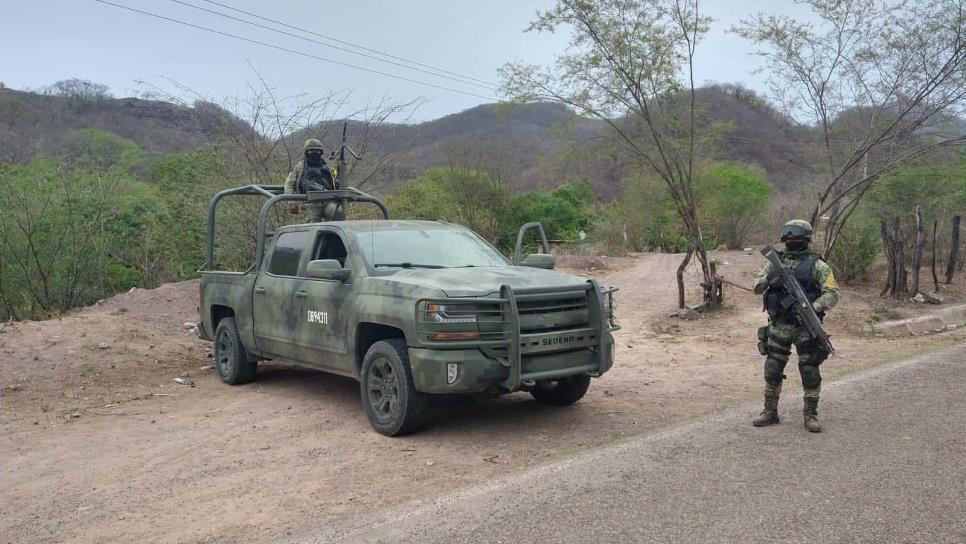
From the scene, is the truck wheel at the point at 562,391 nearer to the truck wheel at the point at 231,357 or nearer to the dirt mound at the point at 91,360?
the truck wheel at the point at 231,357

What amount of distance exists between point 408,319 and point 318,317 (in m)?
1.48

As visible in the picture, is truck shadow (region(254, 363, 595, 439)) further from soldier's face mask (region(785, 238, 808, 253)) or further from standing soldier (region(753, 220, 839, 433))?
soldier's face mask (region(785, 238, 808, 253))

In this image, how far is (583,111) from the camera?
15.1 meters

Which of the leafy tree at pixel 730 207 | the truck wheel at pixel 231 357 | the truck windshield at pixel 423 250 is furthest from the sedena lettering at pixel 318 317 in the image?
the leafy tree at pixel 730 207

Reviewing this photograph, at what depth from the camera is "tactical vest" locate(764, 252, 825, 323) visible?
609 centimetres

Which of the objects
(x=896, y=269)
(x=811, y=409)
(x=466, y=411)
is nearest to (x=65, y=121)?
(x=896, y=269)

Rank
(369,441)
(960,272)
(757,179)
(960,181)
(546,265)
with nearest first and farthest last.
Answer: (369,441) < (546,265) < (960,181) < (960,272) < (757,179)

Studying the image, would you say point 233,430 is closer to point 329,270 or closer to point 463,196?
point 329,270

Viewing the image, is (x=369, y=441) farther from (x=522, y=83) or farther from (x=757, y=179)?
(x=757, y=179)

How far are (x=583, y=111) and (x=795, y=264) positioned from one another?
9.39 m

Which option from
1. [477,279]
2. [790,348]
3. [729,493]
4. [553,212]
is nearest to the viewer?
[729,493]

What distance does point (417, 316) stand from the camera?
5906 mm

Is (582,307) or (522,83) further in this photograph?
(522,83)

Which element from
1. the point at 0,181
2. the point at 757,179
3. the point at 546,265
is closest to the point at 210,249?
the point at 546,265
